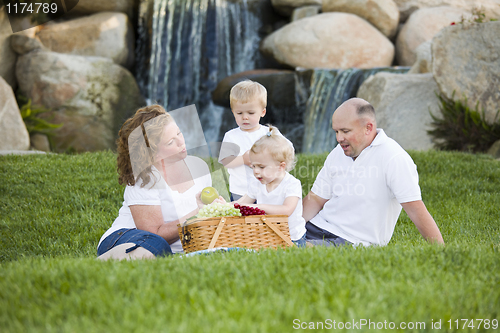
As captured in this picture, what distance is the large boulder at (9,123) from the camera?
10.5 meters

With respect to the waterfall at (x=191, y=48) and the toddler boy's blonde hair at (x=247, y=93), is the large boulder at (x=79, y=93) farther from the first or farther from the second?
the toddler boy's blonde hair at (x=247, y=93)

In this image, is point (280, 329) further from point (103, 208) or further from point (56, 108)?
point (56, 108)

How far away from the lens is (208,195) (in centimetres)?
369

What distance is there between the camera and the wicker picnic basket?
334cm

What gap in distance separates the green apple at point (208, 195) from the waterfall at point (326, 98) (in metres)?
8.58

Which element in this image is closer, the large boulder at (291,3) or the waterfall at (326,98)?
the waterfall at (326,98)

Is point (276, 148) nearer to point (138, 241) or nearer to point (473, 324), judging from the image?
point (138, 241)

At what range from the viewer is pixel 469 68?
31.3 feet

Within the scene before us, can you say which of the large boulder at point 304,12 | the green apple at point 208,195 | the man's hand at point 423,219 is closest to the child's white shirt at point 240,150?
the green apple at point 208,195

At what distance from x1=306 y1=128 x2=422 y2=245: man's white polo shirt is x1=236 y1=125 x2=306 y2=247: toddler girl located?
397 mm

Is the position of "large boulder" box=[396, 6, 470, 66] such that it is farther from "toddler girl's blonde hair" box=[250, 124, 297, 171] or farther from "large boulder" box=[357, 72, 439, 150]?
"toddler girl's blonde hair" box=[250, 124, 297, 171]

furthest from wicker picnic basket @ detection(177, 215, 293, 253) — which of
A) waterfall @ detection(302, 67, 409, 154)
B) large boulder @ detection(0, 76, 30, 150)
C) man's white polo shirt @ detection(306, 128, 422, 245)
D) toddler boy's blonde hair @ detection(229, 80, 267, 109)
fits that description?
large boulder @ detection(0, 76, 30, 150)

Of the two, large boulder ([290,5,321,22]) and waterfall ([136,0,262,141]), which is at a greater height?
large boulder ([290,5,321,22])

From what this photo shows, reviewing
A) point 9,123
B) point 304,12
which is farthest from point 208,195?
point 304,12
